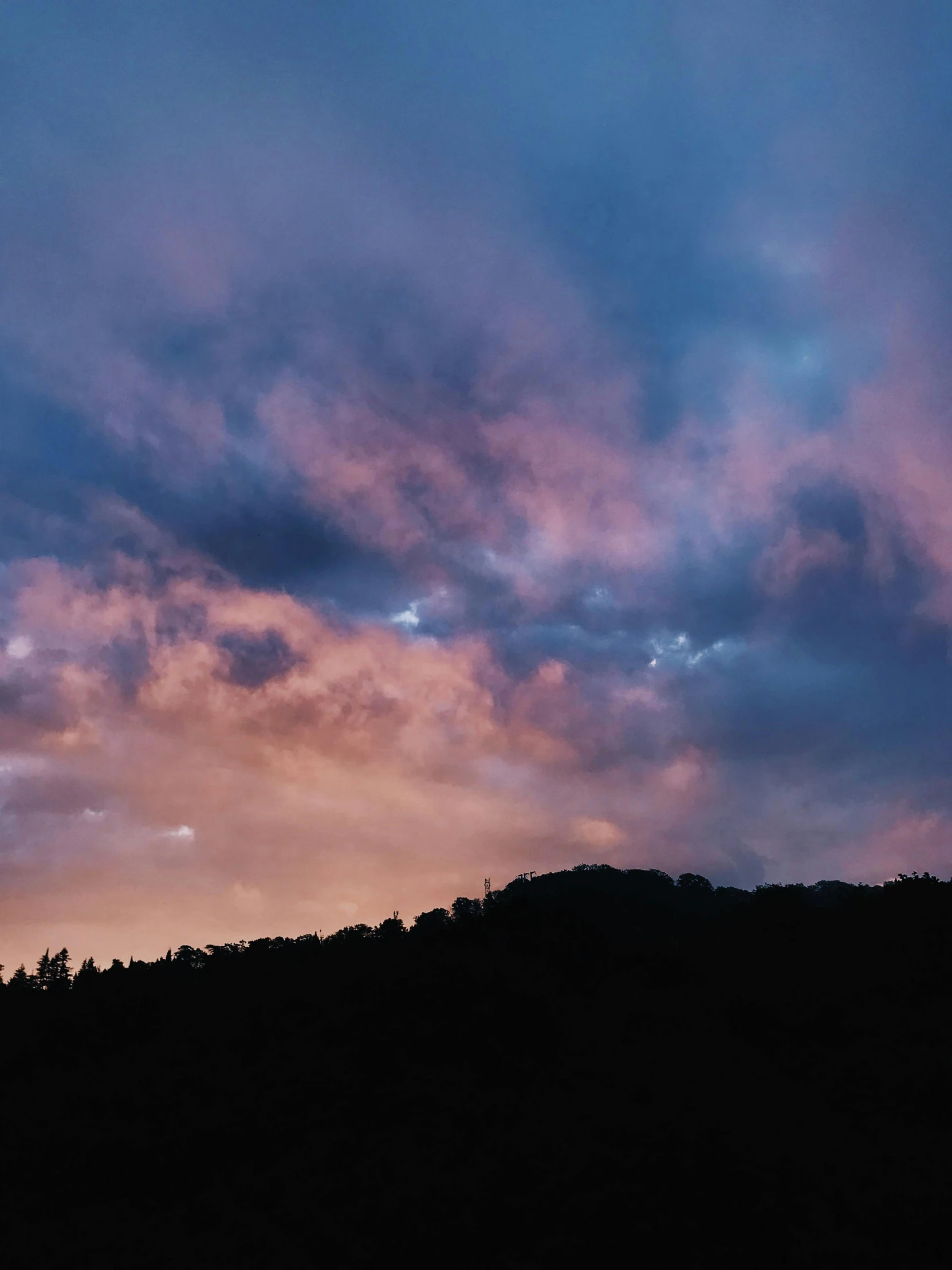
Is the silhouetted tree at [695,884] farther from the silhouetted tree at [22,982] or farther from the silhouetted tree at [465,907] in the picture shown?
the silhouetted tree at [22,982]

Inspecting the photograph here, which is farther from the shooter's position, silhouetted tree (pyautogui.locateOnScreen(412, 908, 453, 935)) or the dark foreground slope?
silhouetted tree (pyautogui.locateOnScreen(412, 908, 453, 935))

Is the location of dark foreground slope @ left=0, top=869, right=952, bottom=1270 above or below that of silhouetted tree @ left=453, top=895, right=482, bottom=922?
below

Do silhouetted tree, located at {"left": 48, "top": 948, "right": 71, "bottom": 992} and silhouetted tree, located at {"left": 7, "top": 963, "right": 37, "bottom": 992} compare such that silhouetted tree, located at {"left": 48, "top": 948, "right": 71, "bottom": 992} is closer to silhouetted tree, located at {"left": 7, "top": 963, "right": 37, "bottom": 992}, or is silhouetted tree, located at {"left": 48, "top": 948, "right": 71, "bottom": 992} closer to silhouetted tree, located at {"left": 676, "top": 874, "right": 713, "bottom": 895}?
silhouetted tree, located at {"left": 7, "top": 963, "right": 37, "bottom": 992}

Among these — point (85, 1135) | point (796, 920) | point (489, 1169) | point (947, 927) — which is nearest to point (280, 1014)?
point (85, 1135)

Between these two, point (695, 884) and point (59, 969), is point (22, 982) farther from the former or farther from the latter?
point (695, 884)

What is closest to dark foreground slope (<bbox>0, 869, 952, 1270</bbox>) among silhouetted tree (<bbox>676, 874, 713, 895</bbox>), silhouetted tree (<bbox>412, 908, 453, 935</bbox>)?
silhouetted tree (<bbox>412, 908, 453, 935</bbox>)

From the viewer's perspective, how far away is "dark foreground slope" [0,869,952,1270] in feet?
119

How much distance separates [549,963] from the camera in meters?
75.0

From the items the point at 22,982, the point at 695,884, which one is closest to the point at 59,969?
the point at 22,982

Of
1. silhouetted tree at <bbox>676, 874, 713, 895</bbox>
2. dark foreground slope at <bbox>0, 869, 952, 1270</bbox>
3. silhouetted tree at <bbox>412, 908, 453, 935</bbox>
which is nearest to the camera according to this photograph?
dark foreground slope at <bbox>0, 869, 952, 1270</bbox>

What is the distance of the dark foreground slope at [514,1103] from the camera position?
119 feet

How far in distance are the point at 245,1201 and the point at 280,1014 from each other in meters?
26.4

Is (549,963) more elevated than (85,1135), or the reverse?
(549,963)

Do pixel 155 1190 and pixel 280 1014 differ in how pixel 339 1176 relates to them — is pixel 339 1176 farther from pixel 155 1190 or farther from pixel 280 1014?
pixel 280 1014
